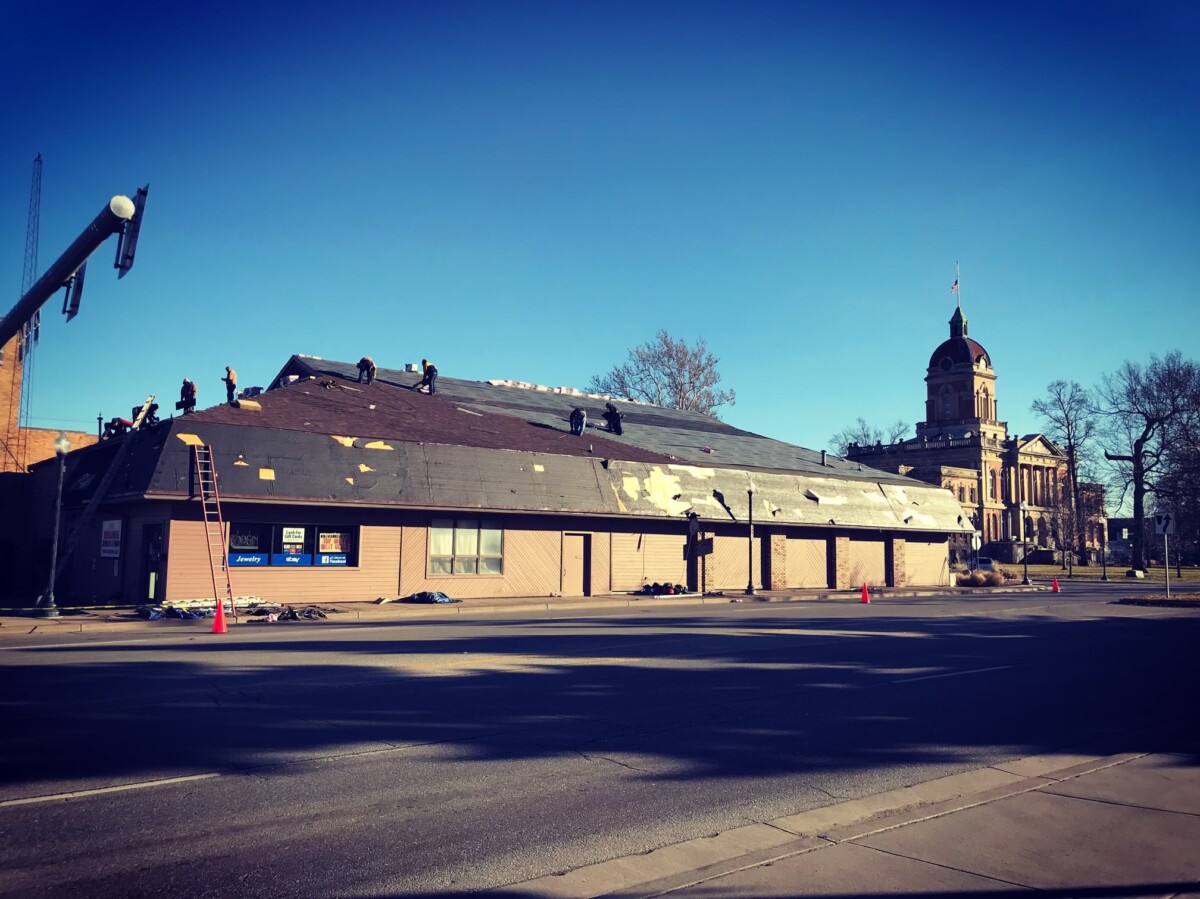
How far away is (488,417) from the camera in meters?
34.6

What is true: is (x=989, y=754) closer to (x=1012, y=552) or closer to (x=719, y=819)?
(x=719, y=819)

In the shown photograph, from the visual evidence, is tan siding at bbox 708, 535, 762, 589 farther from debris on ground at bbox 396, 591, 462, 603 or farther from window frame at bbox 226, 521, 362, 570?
window frame at bbox 226, 521, 362, 570

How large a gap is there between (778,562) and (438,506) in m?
15.9

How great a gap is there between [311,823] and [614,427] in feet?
111

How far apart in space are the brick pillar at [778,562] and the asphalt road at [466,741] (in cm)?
2028

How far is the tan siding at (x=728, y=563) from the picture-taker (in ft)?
115

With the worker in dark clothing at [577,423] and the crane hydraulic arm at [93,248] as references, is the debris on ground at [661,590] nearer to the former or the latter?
the worker in dark clothing at [577,423]

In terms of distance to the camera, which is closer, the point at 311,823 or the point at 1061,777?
the point at 311,823

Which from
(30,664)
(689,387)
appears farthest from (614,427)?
(30,664)

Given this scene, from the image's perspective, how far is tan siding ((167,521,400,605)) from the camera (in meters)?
23.5

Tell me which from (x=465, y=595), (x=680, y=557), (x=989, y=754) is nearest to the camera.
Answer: (x=989, y=754)

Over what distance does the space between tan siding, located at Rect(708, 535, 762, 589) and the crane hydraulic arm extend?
23917 millimetres

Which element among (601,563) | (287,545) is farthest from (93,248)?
(601,563)

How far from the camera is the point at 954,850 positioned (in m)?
5.66
